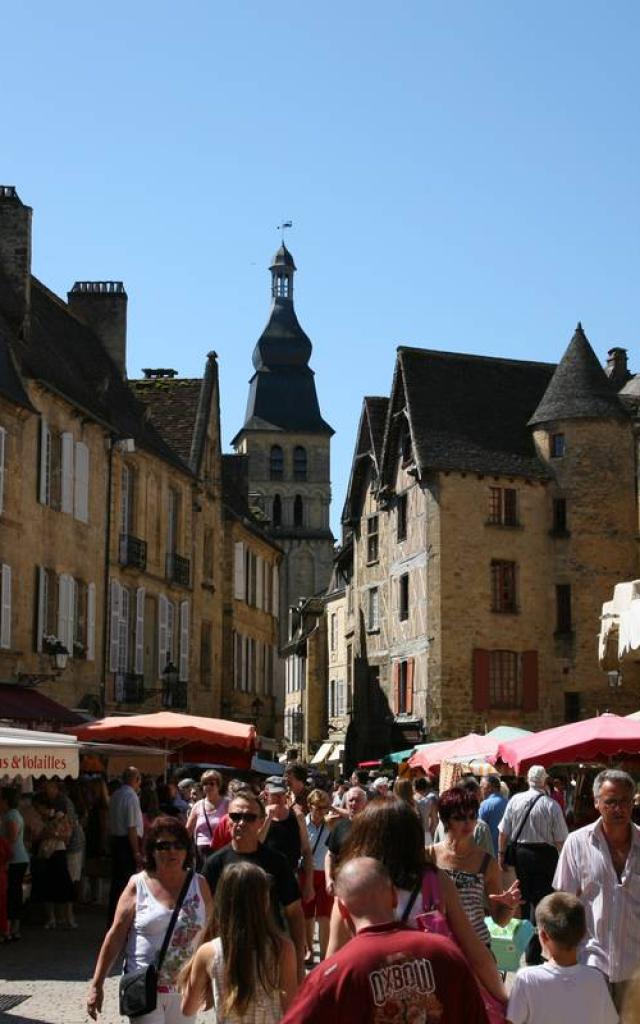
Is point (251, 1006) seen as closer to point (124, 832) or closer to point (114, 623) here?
point (124, 832)

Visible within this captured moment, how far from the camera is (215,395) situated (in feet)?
135

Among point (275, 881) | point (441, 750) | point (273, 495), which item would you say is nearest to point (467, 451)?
point (441, 750)

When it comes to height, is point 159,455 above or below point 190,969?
above

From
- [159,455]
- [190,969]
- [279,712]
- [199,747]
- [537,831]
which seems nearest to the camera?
[190,969]

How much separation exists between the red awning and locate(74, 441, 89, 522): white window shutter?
5.01m

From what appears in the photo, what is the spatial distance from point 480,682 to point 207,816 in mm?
27150

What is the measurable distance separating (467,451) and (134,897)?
35.4 m

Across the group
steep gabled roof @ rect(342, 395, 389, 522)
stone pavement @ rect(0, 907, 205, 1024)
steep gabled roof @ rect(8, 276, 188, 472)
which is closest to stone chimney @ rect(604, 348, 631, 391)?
steep gabled roof @ rect(342, 395, 389, 522)

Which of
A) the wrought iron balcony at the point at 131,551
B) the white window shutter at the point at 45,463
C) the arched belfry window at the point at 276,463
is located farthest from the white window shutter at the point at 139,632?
the arched belfry window at the point at 276,463

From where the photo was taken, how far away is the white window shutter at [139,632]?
33.2 metres

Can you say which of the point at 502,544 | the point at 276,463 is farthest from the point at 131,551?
the point at 276,463

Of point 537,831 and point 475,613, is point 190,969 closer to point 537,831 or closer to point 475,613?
point 537,831

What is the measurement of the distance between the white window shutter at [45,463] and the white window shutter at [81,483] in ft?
4.87

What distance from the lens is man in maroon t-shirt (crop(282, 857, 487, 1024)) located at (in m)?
3.90
